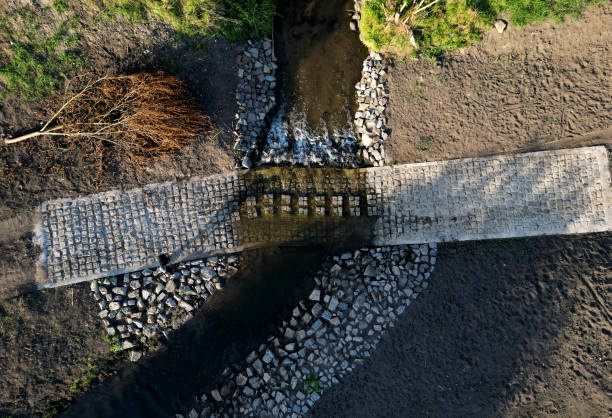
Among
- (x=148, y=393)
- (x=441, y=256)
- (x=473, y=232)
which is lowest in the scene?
(x=148, y=393)

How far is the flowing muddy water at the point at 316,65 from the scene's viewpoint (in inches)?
359

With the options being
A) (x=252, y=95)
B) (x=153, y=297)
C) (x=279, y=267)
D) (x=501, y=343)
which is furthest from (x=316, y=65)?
(x=501, y=343)

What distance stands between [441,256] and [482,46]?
17.3ft

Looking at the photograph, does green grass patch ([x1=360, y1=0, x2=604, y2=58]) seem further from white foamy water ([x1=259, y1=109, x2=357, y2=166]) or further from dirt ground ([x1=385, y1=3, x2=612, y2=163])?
white foamy water ([x1=259, y1=109, x2=357, y2=166])

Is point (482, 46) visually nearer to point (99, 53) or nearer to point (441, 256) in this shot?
point (441, 256)

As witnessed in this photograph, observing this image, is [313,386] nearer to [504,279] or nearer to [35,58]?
[504,279]

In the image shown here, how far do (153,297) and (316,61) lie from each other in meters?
7.31

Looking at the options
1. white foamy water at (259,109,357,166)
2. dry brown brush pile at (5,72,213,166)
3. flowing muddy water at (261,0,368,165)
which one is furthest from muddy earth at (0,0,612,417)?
flowing muddy water at (261,0,368,165)

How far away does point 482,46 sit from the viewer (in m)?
8.53

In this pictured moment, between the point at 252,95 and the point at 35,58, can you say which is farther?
the point at 252,95

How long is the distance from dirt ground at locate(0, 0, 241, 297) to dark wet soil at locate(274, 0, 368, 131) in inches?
80.6

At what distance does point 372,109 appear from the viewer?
8.77 meters

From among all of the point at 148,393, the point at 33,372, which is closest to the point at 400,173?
the point at 148,393

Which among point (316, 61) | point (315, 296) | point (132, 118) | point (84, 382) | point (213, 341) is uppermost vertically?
point (316, 61)
